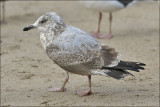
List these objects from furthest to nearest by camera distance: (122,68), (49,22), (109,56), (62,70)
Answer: (62,70)
(49,22)
(109,56)
(122,68)

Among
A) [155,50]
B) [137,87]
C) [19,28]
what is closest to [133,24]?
[155,50]

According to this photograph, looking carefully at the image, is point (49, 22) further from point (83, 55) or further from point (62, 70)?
point (62, 70)

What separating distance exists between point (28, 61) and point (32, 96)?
6.03 ft

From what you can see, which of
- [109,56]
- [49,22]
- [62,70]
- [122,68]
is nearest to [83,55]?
[109,56]

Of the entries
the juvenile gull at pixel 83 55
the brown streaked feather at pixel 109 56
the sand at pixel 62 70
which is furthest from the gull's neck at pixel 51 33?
the sand at pixel 62 70

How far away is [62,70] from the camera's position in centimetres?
659

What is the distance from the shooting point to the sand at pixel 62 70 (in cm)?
518

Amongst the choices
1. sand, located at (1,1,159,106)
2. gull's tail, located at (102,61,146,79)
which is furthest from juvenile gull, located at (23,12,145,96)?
sand, located at (1,1,159,106)

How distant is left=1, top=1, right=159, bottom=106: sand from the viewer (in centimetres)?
518

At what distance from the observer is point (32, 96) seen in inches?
208

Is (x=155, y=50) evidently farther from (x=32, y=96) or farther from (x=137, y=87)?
(x=32, y=96)

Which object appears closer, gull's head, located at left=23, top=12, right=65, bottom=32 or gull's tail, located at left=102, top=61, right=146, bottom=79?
gull's tail, located at left=102, top=61, right=146, bottom=79

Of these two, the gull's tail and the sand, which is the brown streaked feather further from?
the sand

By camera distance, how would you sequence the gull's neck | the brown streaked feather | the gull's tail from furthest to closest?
the gull's neck, the brown streaked feather, the gull's tail
